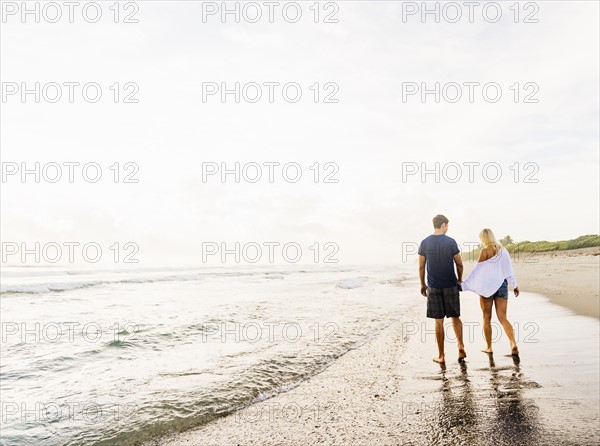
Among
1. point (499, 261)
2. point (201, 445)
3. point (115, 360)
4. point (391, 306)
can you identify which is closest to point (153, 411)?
point (201, 445)

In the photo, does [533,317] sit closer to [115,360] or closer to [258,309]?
[258,309]

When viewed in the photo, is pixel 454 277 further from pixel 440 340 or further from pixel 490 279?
pixel 440 340

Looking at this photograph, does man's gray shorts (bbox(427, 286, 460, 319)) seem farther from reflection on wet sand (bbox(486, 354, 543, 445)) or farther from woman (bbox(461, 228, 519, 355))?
reflection on wet sand (bbox(486, 354, 543, 445))

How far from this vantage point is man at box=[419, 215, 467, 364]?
24.6ft

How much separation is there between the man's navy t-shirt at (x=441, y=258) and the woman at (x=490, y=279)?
1.65 feet

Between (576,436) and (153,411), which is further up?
(576,436)

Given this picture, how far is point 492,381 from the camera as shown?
5.73 metres

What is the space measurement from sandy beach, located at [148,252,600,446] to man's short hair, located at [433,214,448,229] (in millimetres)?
2390

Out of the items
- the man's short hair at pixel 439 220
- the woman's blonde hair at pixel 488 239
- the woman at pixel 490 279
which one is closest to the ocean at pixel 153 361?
the woman at pixel 490 279

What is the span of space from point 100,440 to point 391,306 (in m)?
12.4

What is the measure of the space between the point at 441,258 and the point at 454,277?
466mm

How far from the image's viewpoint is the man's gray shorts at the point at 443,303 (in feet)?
24.5

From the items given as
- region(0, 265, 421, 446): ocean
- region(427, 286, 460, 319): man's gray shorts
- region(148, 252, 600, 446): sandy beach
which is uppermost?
region(427, 286, 460, 319): man's gray shorts

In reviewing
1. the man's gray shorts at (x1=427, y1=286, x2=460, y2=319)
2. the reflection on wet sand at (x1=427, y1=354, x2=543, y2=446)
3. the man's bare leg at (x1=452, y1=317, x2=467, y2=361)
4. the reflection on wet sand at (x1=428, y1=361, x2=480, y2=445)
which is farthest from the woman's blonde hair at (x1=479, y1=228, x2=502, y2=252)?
the reflection on wet sand at (x1=428, y1=361, x2=480, y2=445)
